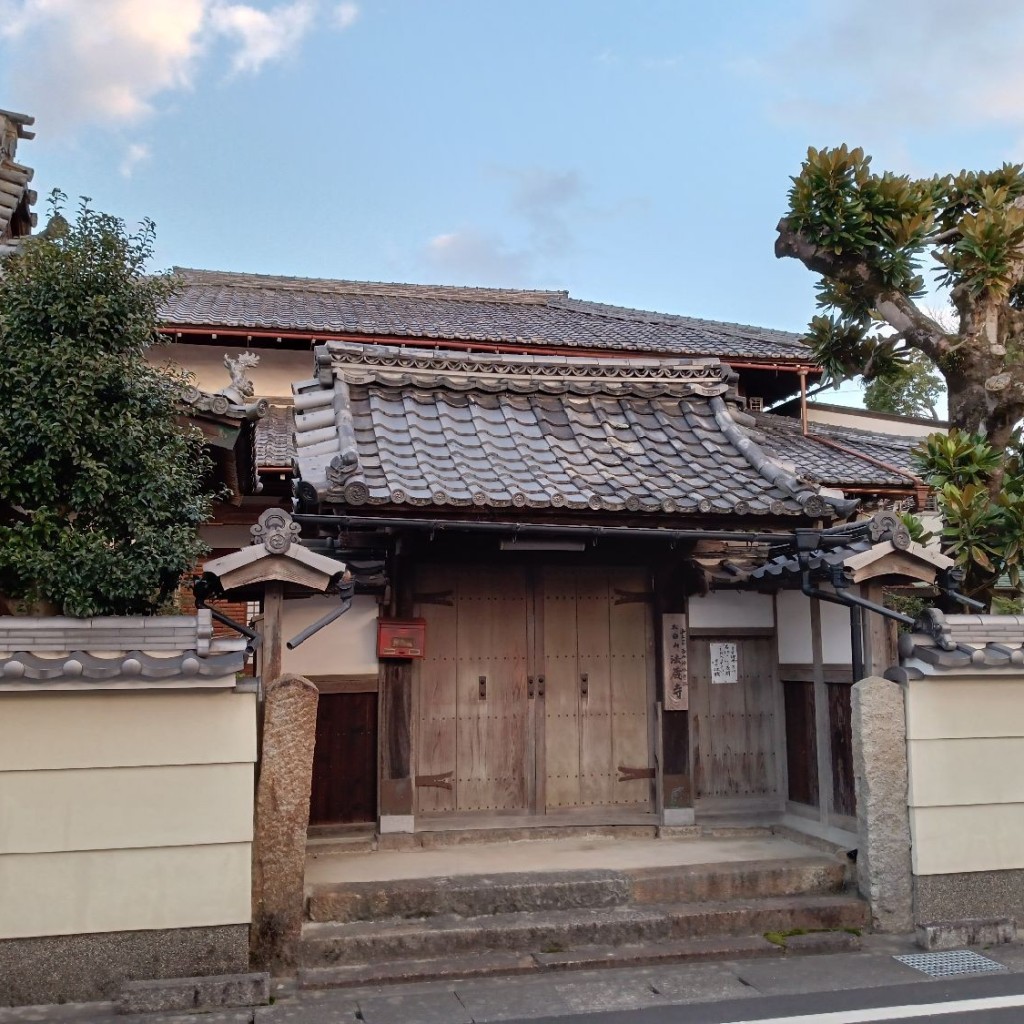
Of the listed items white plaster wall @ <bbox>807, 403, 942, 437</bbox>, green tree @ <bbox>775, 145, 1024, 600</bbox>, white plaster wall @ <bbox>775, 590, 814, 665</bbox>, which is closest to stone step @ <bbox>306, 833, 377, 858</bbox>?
white plaster wall @ <bbox>775, 590, 814, 665</bbox>

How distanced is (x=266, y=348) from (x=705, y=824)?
11.0 meters

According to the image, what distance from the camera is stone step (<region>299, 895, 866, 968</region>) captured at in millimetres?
6711

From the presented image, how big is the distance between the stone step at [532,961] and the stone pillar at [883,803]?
1.05m

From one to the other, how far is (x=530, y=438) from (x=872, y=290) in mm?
3514

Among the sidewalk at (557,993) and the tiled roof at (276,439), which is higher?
the tiled roof at (276,439)

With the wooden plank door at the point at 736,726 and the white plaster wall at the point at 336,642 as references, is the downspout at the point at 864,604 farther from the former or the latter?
the white plaster wall at the point at 336,642

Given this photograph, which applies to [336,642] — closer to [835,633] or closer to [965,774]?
[835,633]

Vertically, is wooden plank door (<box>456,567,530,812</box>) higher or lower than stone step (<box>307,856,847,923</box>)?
higher

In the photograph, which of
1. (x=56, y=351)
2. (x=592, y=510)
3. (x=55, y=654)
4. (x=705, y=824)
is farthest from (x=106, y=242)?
(x=705, y=824)

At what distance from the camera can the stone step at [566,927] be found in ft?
22.0

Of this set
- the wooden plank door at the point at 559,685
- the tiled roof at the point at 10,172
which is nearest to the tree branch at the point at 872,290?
the wooden plank door at the point at 559,685

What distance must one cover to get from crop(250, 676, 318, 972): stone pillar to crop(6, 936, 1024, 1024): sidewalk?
314mm

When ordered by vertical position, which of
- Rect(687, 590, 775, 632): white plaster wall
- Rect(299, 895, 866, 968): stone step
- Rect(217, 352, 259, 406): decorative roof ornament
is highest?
Rect(217, 352, 259, 406): decorative roof ornament

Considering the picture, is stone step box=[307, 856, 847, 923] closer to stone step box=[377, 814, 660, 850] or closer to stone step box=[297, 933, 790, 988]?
stone step box=[297, 933, 790, 988]
